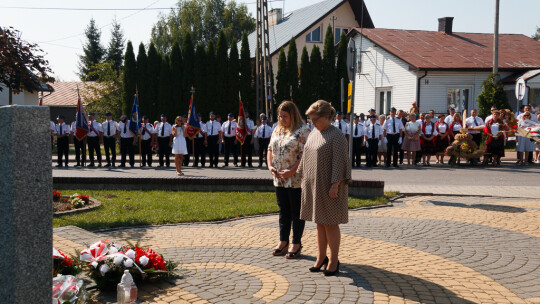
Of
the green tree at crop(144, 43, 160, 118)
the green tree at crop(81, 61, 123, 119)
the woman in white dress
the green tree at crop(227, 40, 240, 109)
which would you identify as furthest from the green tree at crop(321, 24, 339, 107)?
the woman in white dress

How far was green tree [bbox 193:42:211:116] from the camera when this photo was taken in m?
30.3

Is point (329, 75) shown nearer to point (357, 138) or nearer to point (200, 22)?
point (357, 138)

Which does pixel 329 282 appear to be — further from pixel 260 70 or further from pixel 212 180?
pixel 260 70

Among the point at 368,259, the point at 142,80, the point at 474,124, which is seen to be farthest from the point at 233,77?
the point at 368,259

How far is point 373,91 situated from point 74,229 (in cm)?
3094

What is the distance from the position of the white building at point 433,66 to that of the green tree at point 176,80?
38.9 ft

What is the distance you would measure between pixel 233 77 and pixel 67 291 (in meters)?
26.4

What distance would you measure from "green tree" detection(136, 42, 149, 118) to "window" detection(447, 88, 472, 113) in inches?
707

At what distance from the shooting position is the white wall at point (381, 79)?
32906mm

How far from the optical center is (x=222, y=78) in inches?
1194

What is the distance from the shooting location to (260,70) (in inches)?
1066

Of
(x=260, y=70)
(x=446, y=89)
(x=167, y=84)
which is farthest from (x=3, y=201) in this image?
(x=446, y=89)

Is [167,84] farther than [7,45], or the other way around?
[167,84]

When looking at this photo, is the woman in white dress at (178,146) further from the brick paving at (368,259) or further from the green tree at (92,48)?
the green tree at (92,48)
